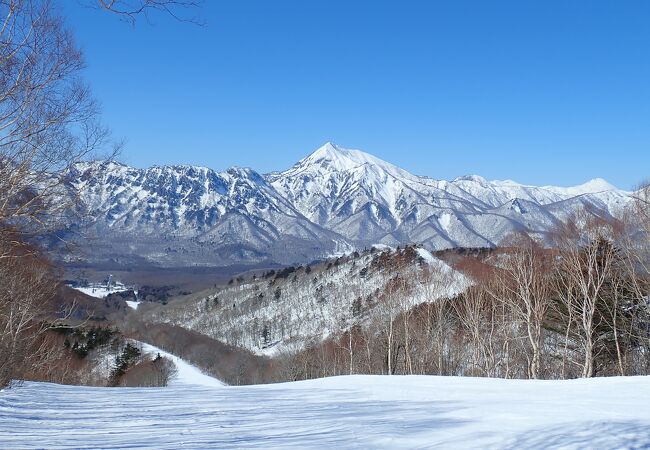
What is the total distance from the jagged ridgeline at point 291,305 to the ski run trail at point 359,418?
63488mm

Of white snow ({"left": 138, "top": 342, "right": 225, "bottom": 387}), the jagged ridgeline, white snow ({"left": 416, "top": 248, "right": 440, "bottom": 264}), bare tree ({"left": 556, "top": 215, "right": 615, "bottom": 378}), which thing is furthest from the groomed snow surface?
white snow ({"left": 138, "top": 342, "right": 225, "bottom": 387})

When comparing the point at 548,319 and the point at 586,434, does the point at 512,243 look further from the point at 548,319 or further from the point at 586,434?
the point at 586,434

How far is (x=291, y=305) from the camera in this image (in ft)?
444

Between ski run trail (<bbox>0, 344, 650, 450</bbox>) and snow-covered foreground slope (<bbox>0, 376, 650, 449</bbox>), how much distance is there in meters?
0.02

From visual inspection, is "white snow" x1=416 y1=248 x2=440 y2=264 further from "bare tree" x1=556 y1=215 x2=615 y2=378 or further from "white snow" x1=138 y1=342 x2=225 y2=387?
"bare tree" x1=556 y1=215 x2=615 y2=378

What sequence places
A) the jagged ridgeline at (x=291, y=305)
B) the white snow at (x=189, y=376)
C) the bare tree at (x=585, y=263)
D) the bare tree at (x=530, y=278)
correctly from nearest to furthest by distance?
the bare tree at (x=585, y=263) < the bare tree at (x=530, y=278) < the white snow at (x=189, y=376) < the jagged ridgeline at (x=291, y=305)

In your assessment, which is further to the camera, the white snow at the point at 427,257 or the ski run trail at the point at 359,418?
the white snow at the point at 427,257

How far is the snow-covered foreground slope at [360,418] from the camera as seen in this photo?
7477 millimetres

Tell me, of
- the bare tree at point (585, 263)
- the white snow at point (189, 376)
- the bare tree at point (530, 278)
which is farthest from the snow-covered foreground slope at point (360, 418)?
the white snow at point (189, 376)

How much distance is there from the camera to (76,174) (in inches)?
353

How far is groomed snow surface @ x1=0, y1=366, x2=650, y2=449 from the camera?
7.47 metres

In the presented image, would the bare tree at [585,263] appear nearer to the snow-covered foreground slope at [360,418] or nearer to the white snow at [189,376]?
the snow-covered foreground slope at [360,418]

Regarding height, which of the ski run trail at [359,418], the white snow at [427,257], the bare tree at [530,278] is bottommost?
the ski run trail at [359,418]

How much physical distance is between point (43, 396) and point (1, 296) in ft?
15.5
